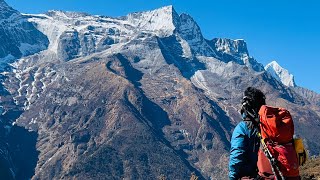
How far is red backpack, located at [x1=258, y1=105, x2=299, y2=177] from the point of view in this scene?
9.84 m

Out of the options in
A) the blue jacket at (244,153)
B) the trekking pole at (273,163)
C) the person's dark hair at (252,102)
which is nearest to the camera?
the trekking pole at (273,163)

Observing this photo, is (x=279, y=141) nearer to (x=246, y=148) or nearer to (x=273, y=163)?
(x=273, y=163)

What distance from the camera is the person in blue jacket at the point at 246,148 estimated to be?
10312 millimetres

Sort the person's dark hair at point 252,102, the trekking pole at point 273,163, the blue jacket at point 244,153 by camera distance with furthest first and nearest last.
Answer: the person's dark hair at point 252,102, the blue jacket at point 244,153, the trekking pole at point 273,163

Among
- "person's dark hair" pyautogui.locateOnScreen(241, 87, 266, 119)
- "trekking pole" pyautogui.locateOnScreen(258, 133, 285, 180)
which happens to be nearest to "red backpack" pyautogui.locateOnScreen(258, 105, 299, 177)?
"trekking pole" pyautogui.locateOnScreen(258, 133, 285, 180)

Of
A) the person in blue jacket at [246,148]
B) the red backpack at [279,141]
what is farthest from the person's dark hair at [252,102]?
the red backpack at [279,141]

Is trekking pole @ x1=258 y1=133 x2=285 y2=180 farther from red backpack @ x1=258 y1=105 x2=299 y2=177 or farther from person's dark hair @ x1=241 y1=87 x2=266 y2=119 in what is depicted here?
person's dark hair @ x1=241 y1=87 x2=266 y2=119

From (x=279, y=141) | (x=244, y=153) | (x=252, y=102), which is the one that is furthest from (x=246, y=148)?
(x=252, y=102)

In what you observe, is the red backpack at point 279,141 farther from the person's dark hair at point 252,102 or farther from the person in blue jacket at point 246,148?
the person's dark hair at point 252,102

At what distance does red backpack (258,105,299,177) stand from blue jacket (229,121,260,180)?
285mm

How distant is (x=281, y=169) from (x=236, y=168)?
93 cm

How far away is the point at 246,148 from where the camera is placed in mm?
Answer: 10430

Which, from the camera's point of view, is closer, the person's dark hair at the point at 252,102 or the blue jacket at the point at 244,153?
the blue jacket at the point at 244,153

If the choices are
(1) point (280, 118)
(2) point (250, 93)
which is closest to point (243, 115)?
(2) point (250, 93)
